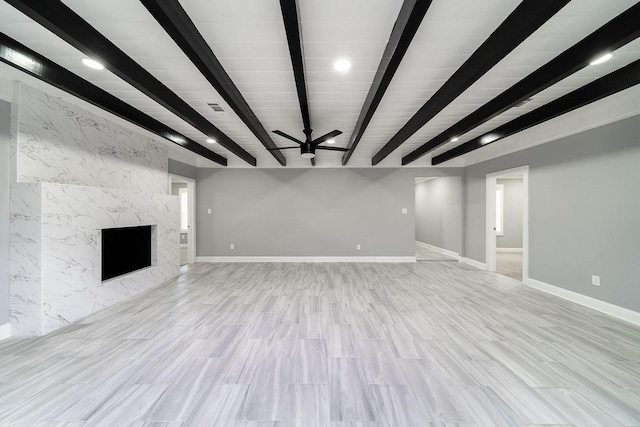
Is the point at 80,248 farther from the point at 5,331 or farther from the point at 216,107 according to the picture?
the point at 216,107

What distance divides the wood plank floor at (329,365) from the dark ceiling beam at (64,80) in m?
2.54

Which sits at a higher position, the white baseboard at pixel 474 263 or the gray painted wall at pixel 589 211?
the gray painted wall at pixel 589 211

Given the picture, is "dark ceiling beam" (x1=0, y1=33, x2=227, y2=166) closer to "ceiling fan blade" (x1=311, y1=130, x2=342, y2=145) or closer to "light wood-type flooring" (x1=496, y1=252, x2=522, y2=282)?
"ceiling fan blade" (x1=311, y1=130, x2=342, y2=145)

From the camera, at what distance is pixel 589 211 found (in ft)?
11.6

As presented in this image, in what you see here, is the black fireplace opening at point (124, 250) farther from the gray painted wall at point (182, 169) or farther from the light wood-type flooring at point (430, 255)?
the light wood-type flooring at point (430, 255)

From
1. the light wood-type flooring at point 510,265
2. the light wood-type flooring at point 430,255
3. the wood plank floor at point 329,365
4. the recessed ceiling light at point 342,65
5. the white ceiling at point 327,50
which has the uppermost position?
the white ceiling at point 327,50

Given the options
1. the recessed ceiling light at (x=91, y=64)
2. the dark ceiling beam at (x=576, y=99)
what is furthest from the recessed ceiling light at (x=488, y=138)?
the recessed ceiling light at (x=91, y=64)

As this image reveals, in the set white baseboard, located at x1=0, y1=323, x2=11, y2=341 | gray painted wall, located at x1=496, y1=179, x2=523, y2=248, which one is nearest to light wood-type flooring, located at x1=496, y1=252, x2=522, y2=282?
gray painted wall, located at x1=496, y1=179, x2=523, y2=248

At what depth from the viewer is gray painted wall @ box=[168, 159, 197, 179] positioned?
5676mm

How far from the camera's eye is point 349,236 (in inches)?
263

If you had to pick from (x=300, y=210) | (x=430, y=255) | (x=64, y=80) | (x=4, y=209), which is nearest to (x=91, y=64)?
(x=64, y=80)

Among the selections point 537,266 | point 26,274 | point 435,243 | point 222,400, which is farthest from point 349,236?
point 26,274

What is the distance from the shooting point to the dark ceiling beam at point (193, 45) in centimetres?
154

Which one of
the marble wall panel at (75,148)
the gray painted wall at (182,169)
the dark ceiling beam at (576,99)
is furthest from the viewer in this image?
the gray painted wall at (182,169)
